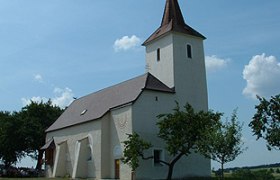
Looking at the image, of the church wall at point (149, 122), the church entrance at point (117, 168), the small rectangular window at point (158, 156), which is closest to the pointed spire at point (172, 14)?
the church wall at point (149, 122)

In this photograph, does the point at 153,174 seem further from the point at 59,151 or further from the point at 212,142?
the point at 59,151

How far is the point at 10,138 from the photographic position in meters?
60.2

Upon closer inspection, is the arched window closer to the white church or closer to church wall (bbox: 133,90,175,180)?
the white church

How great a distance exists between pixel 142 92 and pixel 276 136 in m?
13.1

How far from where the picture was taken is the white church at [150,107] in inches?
1463

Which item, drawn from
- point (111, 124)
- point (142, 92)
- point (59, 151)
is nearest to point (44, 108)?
point (59, 151)

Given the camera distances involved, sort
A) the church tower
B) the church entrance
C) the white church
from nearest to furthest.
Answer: the white church
the church entrance
the church tower

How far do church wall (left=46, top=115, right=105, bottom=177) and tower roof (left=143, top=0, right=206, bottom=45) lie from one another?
1125cm

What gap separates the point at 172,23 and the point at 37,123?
101 feet

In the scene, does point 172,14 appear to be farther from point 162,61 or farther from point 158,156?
point 158,156

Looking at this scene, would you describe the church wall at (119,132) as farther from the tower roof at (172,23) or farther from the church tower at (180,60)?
the tower roof at (172,23)

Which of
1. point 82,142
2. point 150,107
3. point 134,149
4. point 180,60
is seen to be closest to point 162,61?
point 180,60

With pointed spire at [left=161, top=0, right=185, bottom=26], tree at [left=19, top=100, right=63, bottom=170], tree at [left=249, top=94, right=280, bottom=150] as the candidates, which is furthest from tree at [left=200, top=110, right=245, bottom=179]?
tree at [left=19, top=100, right=63, bottom=170]

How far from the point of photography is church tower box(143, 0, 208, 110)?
40188 mm
